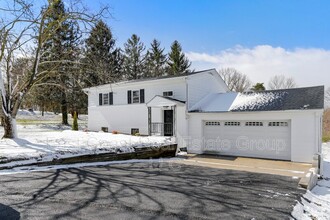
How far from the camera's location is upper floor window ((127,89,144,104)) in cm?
1753

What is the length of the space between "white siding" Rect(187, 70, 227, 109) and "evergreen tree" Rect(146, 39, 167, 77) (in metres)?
19.8

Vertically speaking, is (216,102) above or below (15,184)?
above

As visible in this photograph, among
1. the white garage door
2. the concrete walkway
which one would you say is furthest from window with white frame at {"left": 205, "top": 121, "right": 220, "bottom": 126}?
the concrete walkway

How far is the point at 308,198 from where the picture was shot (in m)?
6.37

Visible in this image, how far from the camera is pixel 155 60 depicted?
38.5 meters

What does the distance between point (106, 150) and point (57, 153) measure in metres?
1.91

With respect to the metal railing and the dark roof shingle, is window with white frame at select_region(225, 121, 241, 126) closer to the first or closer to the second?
the dark roof shingle

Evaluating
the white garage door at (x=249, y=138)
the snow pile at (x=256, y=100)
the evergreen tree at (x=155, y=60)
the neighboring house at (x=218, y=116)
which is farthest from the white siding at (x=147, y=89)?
the evergreen tree at (x=155, y=60)

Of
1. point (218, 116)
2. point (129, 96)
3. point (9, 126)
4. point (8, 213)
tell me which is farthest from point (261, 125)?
point (9, 126)

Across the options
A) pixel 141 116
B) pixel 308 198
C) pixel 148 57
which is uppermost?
pixel 148 57

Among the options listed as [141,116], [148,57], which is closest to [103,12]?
[141,116]

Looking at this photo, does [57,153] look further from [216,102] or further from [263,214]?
[216,102]

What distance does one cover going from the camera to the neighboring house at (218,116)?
11.4 m

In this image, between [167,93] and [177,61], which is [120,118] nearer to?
[167,93]
